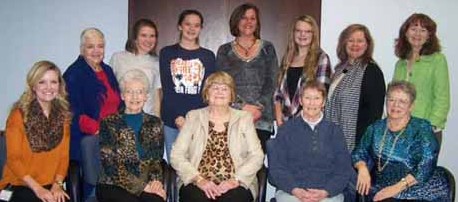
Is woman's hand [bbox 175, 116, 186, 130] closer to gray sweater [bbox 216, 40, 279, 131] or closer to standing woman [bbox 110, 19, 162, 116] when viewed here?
standing woman [bbox 110, 19, 162, 116]

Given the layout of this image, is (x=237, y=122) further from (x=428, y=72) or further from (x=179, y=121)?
(x=428, y=72)

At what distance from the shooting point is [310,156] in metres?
3.29

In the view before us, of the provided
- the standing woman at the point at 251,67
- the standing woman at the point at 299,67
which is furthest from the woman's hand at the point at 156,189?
the standing woman at the point at 299,67

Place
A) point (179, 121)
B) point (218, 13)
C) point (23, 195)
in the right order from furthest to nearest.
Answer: point (218, 13) → point (179, 121) → point (23, 195)

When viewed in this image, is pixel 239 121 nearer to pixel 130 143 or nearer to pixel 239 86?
pixel 239 86

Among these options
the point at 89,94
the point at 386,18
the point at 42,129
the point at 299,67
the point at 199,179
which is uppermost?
the point at 386,18

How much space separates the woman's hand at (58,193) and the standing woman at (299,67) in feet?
5.02

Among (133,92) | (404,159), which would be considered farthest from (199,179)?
(404,159)

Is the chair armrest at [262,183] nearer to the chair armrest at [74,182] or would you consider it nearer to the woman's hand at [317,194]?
the woman's hand at [317,194]

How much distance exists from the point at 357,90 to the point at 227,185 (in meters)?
1.06

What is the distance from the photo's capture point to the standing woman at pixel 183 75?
372 centimetres

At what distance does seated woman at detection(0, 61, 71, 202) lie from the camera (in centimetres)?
317

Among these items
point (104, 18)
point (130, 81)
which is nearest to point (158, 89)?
point (130, 81)

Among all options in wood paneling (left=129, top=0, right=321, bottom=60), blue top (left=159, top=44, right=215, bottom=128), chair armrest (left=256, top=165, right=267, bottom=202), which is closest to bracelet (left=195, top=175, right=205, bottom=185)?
chair armrest (left=256, top=165, right=267, bottom=202)
